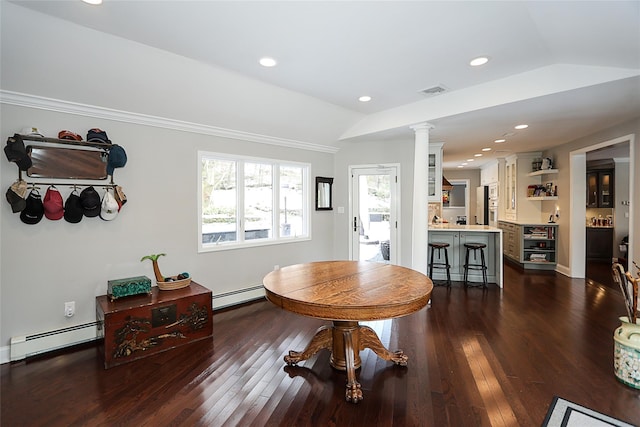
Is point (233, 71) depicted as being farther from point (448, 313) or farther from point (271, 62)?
point (448, 313)

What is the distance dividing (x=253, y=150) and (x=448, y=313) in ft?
11.0

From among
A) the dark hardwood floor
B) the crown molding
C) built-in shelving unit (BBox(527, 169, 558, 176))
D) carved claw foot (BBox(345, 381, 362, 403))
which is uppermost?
the crown molding

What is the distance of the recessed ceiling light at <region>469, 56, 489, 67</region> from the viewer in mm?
2877

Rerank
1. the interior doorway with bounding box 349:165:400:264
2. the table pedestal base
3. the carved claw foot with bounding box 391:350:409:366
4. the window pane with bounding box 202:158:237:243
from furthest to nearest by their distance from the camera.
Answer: the interior doorway with bounding box 349:165:400:264
the window pane with bounding box 202:158:237:243
the carved claw foot with bounding box 391:350:409:366
the table pedestal base

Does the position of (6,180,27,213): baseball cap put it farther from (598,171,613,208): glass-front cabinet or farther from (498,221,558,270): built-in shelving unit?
(598,171,613,208): glass-front cabinet

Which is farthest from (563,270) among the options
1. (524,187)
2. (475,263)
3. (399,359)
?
(399,359)

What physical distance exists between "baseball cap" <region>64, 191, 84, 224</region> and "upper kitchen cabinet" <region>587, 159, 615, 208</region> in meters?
9.34

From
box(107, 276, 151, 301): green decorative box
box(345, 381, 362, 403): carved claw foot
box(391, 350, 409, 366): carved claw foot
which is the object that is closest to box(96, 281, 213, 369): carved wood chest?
box(107, 276, 151, 301): green decorative box

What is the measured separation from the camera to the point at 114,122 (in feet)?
10.8

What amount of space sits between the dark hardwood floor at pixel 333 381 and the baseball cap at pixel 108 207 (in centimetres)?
126

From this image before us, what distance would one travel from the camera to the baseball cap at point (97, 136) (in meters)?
3.06

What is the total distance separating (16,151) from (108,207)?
79 centimetres

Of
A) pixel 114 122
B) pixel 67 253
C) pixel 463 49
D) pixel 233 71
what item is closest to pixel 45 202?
pixel 67 253

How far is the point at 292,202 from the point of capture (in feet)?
17.0
